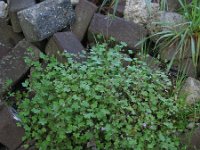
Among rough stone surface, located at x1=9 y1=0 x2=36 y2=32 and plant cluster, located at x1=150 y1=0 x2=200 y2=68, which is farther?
rough stone surface, located at x1=9 y1=0 x2=36 y2=32

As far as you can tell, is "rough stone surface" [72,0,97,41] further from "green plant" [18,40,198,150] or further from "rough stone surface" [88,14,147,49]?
"green plant" [18,40,198,150]

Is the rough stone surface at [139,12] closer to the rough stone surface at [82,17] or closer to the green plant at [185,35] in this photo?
the green plant at [185,35]

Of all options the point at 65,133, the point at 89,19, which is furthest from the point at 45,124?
the point at 89,19

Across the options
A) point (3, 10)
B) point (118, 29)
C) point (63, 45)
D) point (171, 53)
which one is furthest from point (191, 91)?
point (3, 10)

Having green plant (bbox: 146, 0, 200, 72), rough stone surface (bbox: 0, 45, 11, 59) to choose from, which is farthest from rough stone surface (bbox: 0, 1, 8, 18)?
green plant (bbox: 146, 0, 200, 72)

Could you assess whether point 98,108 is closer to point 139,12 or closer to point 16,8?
point 139,12

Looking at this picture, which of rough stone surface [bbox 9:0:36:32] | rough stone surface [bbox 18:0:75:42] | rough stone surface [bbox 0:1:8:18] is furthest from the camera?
rough stone surface [bbox 0:1:8:18]

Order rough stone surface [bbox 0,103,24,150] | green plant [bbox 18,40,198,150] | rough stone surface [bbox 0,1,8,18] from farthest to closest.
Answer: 1. rough stone surface [bbox 0,1,8,18]
2. rough stone surface [bbox 0,103,24,150]
3. green plant [bbox 18,40,198,150]
